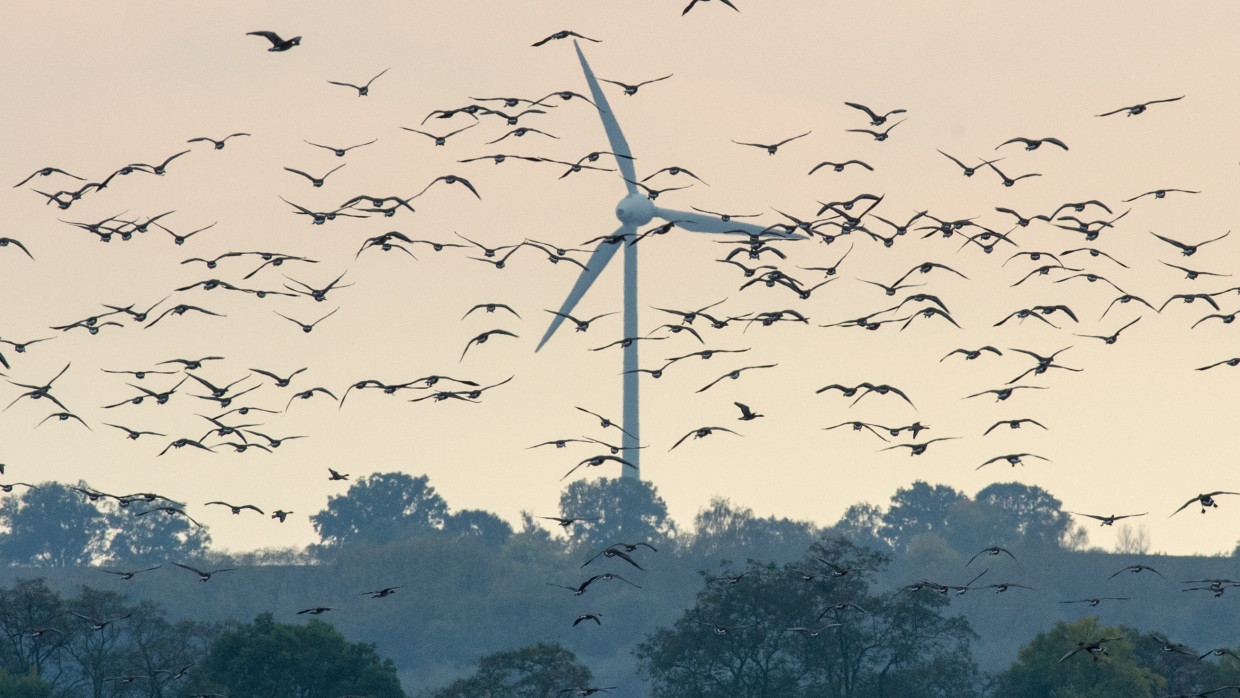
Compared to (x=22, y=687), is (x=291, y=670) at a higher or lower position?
higher

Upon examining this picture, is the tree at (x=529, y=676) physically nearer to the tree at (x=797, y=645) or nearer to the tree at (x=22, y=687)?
the tree at (x=797, y=645)

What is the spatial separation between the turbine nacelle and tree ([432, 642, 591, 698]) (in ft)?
164

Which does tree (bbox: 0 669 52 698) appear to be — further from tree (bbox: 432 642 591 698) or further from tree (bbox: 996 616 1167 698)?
tree (bbox: 996 616 1167 698)

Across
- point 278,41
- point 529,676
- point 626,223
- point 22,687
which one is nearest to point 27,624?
point 22,687

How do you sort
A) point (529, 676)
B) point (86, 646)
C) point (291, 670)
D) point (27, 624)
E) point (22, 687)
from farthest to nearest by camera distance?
point (86, 646) → point (27, 624) → point (529, 676) → point (291, 670) → point (22, 687)

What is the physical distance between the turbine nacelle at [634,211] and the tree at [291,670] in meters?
57.8

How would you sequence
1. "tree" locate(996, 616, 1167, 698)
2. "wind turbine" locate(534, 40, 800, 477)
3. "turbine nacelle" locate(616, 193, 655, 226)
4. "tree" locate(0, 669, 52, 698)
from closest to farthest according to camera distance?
"tree" locate(0, 669, 52, 698) → "tree" locate(996, 616, 1167, 698) → "wind turbine" locate(534, 40, 800, 477) → "turbine nacelle" locate(616, 193, 655, 226)

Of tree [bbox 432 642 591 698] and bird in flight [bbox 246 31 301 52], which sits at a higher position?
bird in flight [bbox 246 31 301 52]

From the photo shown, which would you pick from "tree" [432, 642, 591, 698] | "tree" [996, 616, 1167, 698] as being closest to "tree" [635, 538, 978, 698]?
"tree" [996, 616, 1167, 698]

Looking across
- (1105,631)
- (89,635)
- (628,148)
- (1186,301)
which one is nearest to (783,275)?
(1186,301)

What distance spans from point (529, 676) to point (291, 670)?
1410 centimetres

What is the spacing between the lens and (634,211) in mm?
181125

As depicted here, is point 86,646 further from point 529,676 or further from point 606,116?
point 606,116

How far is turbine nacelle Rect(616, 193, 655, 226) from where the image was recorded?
7121 inches
